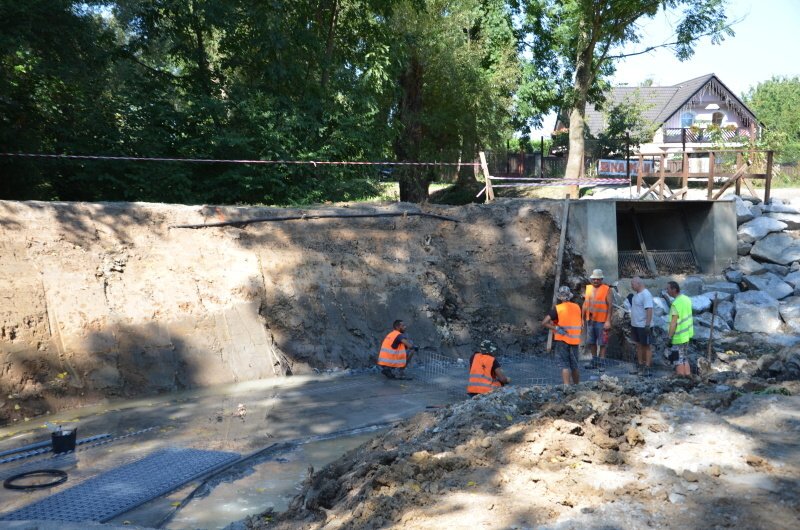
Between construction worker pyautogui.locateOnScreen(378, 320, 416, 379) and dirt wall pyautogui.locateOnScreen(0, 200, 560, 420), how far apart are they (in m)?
0.91

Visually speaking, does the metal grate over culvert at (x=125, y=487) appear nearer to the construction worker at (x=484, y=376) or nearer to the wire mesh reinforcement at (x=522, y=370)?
the construction worker at (x=484, y=376)

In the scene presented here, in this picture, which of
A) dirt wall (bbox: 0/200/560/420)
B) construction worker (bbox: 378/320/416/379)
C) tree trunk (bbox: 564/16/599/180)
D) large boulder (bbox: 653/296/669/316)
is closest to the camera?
dirt wall (bbox: 0/200/560/420)

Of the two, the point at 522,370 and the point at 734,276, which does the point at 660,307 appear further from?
the point at 522,370

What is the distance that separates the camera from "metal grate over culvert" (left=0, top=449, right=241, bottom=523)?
598 centimetres

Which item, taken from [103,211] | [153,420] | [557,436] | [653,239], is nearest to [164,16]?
[103,211]

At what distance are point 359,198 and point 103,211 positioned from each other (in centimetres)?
732

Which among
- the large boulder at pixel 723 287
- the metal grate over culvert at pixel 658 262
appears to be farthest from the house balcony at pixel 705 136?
the large boulder at pixel 723 287

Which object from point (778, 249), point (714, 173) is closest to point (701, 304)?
point (778, 249)

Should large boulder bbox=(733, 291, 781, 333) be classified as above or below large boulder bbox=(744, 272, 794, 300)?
below

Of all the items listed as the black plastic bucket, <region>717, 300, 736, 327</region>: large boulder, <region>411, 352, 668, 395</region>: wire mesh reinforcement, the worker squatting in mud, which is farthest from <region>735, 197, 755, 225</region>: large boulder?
the black plastic bucket

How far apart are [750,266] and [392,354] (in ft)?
37.9

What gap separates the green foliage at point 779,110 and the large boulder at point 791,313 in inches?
761

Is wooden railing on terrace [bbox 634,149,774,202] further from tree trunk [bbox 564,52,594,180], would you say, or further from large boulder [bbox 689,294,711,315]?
large boulder [bbox 689,294,711,315]

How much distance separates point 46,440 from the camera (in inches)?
323
